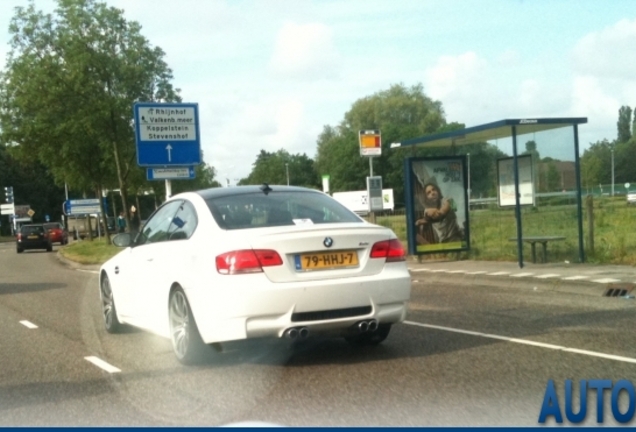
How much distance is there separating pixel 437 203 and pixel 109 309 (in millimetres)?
10367

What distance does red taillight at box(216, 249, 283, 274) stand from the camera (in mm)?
8156

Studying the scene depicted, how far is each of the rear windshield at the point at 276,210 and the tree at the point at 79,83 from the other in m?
30.0

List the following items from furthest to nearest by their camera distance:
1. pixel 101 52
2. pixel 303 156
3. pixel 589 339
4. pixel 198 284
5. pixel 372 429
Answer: pixel 303 156
pixel 101 52
pixel 589 339
pixel 198 284
pixel 372 429

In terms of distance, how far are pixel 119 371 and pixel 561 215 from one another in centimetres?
1165

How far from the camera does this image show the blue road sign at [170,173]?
74.6 ft

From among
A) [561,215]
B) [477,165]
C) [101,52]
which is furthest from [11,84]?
[561,215]

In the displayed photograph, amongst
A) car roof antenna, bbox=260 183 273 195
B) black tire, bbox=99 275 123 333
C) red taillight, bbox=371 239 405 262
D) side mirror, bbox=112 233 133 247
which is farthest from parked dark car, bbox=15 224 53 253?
red taillight, bbox=371 239 405 262

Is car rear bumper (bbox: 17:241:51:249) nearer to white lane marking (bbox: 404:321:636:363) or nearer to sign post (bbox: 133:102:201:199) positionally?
sign post (bbox: 133:102:201:199)

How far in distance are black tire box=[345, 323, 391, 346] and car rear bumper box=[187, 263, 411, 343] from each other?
2.76ft

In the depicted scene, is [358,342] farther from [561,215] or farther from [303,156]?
[303,156]

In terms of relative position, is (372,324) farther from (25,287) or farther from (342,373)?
(25,287)

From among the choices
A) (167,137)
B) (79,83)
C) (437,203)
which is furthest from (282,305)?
(79,83)

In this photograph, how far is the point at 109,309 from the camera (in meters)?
11.7

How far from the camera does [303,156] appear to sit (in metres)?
49.1
